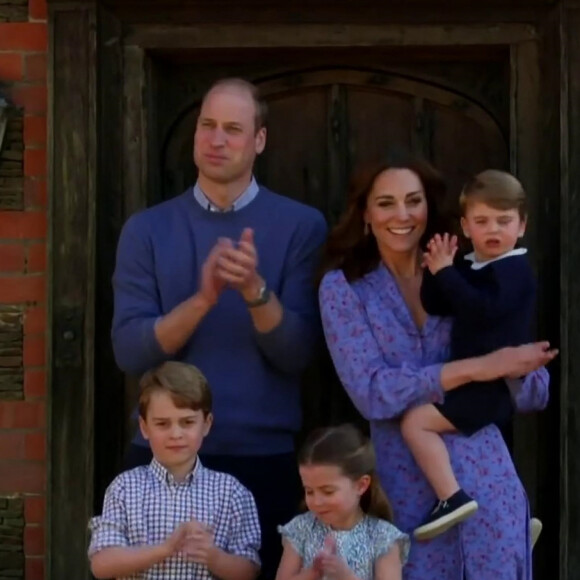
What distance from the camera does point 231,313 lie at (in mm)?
4098

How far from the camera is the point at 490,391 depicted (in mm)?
3820

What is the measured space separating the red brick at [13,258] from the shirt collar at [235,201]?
838 millimetres

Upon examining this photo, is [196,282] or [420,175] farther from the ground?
[420,175]

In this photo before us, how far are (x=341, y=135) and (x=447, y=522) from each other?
1.75 meters

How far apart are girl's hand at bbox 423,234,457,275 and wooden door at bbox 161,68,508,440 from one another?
112 centimetres

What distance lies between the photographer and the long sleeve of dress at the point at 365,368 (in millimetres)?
3775

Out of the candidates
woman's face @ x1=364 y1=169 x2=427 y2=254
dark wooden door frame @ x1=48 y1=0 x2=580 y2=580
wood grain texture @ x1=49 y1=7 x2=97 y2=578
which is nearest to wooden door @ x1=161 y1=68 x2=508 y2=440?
dark wooden door frame @ x1=48 y1=0 x2=580 y2=580

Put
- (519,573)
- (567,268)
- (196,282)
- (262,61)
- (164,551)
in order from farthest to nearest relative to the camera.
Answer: (262,61), (567,268), (196,282), (519,573), (164,551)

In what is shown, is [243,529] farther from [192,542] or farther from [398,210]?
[398,210]

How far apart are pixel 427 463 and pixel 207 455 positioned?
0.68 meters

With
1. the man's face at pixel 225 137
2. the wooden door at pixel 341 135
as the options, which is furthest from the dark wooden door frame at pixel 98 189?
the man's face at pixel 225 137

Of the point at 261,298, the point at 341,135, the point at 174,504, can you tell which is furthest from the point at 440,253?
the point at 341,135

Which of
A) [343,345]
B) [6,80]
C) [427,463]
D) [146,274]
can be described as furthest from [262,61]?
[427,463]

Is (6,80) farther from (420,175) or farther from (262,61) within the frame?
(420,175)
